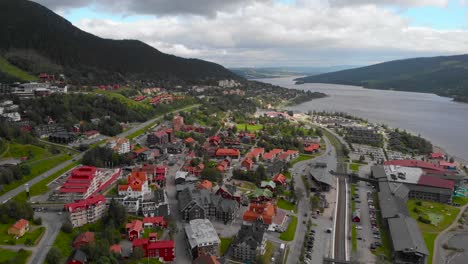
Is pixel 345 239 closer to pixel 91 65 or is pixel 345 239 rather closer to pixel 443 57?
pixel 91 65

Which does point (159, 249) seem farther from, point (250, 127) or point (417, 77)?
point (417, 77)

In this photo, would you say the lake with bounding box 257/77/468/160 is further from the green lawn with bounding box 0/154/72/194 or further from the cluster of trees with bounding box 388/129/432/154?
the green lawn with bounding box 0/154/72/194

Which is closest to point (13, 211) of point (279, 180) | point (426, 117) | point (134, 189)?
point (134, 189)

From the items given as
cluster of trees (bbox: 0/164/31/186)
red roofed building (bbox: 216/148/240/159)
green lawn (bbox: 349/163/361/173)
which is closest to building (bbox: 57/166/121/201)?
cluster of trees (bbox: 0/164/31/186)

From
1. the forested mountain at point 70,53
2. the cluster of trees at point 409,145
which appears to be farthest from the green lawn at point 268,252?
the forested mountain at point 70,53

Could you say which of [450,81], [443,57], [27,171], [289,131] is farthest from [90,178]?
[443,57]

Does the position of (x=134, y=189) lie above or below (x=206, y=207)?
above
